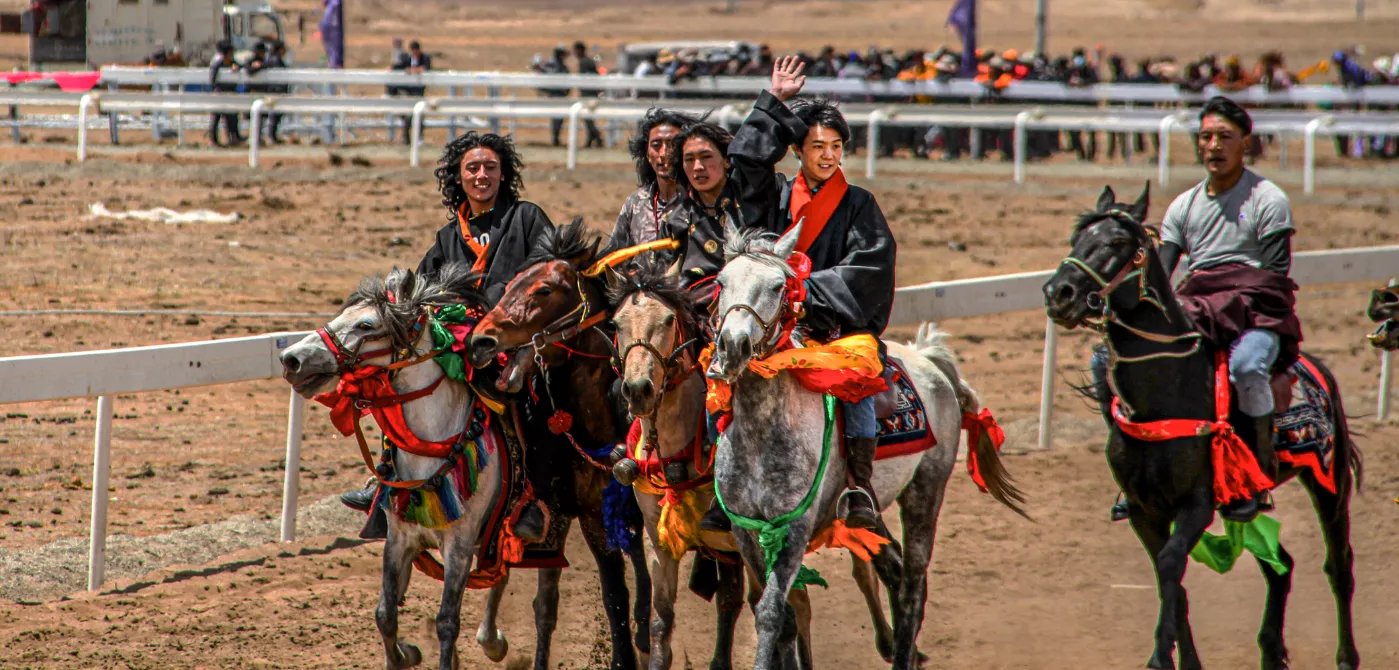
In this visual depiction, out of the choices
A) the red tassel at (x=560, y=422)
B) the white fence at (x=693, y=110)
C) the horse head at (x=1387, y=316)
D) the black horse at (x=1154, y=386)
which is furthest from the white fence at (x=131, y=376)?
the white fence at (x=693, y=110)

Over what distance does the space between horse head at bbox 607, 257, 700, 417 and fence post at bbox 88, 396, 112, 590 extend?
3071mm

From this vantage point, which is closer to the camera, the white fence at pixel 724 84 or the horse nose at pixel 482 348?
the horse nose at pixel 482 348

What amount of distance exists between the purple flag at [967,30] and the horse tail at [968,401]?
20559mm

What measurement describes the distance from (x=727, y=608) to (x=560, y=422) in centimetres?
111

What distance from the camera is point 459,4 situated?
77375 mm

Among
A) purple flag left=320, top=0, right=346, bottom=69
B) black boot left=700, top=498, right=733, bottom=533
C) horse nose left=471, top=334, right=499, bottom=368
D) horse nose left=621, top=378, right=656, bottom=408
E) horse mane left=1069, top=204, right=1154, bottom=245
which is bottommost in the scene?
black boot left=700, top=498, right=733, bottom=533

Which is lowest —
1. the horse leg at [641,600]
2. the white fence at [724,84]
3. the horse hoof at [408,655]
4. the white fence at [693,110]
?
the horse hoof at [408,655]

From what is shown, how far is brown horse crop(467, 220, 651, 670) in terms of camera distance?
21.7 ft

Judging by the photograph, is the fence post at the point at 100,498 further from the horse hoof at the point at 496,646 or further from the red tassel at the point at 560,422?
the red tassel at the point at 560,422

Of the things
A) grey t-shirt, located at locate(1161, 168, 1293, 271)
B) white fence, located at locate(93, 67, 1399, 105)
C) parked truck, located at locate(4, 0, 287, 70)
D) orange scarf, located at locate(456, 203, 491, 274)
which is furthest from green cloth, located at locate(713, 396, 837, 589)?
parked truck, located at locate(4, 0, 287, 70)

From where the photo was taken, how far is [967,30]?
28.0 m

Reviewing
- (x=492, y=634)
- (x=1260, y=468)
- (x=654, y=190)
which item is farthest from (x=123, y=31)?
(x=1260, y=468)

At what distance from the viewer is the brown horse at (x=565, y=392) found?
21.7 ft

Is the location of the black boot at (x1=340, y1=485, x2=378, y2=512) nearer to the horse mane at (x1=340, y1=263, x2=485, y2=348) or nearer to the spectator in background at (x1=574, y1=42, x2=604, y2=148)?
the horse mane at (x1=340, y1=263, x2=485, y2=348)
